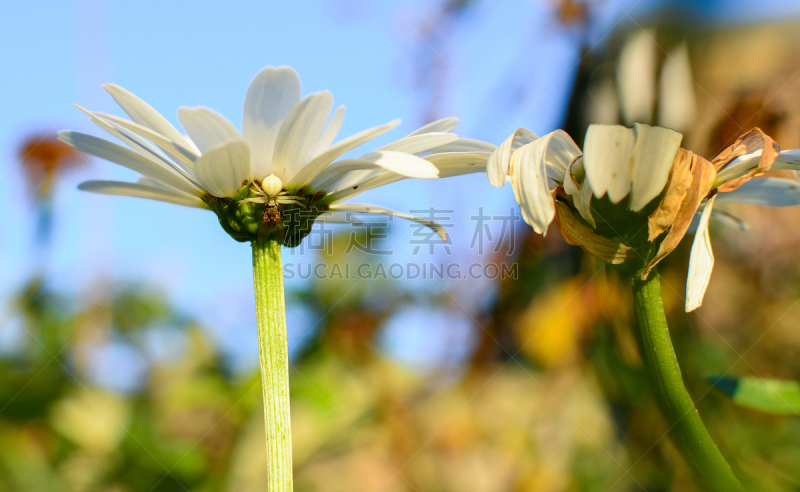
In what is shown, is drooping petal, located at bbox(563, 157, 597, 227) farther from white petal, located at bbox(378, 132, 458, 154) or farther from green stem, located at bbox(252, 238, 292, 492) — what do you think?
green stem, located at bbox(252, 238, 292, 492)

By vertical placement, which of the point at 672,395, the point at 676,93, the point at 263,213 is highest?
the point at 676,93

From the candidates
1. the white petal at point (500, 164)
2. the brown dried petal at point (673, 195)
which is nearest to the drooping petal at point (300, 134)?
the white petal at point (500, 164)

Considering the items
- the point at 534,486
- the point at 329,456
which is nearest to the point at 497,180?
the point at 534,486

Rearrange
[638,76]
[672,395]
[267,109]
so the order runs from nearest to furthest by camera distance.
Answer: [672,395], [267,109], [638,76]

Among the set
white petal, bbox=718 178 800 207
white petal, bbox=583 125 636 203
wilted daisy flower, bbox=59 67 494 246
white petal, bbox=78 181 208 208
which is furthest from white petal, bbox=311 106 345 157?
white petal, bbox=718 178 800 207

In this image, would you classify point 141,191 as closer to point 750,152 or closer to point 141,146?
point 141,146

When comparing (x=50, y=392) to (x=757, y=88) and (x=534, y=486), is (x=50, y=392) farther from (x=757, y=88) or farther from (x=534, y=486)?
(x=757, y=88)

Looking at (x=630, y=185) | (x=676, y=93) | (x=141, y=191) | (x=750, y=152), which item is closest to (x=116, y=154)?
(x=141, y=191)
